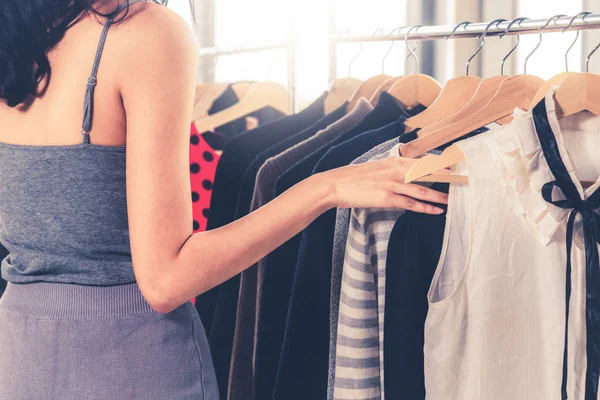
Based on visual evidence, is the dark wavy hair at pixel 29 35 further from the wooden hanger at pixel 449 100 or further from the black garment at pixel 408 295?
the wooden hanger at pixel 449 100

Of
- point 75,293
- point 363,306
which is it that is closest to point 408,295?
point 363,306

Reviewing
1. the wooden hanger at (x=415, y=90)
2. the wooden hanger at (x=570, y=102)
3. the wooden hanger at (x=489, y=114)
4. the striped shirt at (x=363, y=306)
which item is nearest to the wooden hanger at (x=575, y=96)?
the wooden hanger at (x=570, y=102)

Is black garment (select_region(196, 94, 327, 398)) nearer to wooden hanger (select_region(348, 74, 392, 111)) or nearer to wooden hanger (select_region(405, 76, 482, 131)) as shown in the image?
wooden hanger (select_region(348, 74, 392, 111))

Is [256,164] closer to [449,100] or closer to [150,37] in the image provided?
[449,100]

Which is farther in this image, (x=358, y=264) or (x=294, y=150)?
(x=294, y=150)

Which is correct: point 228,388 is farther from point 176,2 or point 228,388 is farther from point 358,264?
point 176,2

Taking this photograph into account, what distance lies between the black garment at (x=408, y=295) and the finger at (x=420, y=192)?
0.12 ft

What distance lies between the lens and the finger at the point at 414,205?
865 mm

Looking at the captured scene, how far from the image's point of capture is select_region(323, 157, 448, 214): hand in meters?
0.86

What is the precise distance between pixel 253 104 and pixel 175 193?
0.97 metres

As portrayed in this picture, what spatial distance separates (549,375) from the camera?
0.86 metres

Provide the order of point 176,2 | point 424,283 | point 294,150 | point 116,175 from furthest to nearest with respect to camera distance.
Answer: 1. point 176,2
2. point 294,150
3. point 424,283
4. point 116,175

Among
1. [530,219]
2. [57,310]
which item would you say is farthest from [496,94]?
[57,310]

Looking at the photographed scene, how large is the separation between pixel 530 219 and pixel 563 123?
15cm
